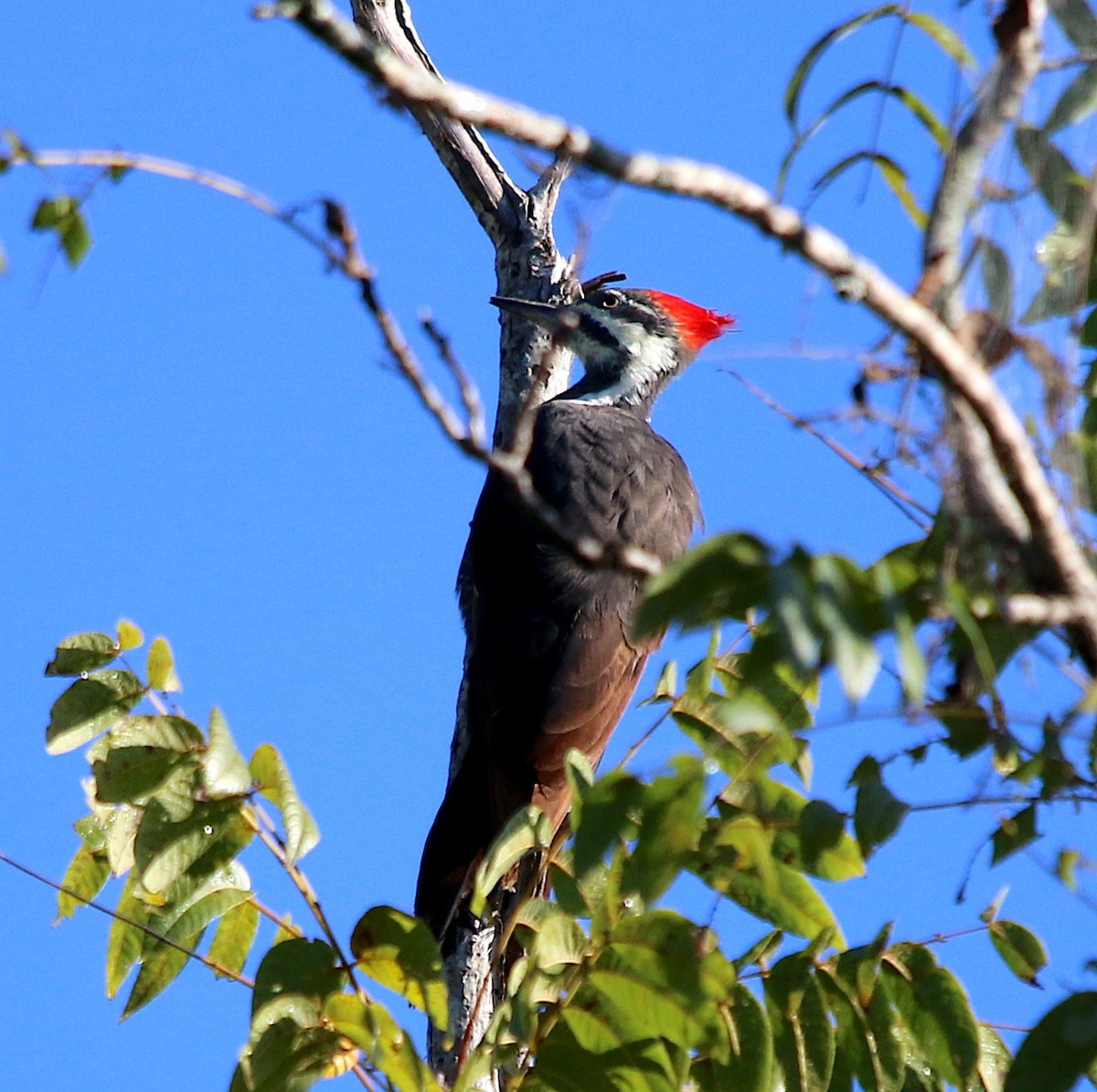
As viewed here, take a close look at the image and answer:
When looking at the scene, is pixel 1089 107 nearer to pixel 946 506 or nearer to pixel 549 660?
pixel 946 506

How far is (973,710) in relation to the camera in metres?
1.69

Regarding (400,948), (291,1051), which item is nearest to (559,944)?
(400,948)

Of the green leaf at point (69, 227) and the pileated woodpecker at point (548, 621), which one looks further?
the pileated woodpecker at point (548, 621)

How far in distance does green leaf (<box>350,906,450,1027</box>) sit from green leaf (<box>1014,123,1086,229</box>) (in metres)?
1.43

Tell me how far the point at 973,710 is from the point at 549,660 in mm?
2790

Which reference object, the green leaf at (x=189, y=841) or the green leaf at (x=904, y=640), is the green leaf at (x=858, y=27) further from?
the green leaf at (x=189, y=841)

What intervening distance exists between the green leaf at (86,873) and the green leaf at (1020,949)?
5.71 feet

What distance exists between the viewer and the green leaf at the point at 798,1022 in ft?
7.62

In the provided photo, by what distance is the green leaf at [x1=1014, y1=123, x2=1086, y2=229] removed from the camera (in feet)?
5.86

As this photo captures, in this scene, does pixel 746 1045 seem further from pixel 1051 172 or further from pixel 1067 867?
pixel 1051 172

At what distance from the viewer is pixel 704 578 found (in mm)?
1368

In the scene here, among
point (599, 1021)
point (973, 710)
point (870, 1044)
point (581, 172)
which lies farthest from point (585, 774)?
point (581, 172)

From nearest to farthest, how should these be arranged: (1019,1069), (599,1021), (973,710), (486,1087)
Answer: (1019,1069) → (973,710) → (599,1021) → (486,1087)

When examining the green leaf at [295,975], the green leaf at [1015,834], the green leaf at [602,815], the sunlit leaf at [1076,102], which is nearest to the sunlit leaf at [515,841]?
the green leaf at [295,975]
